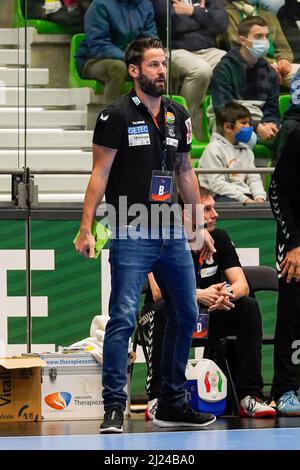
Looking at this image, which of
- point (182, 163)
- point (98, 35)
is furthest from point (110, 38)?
point (182, 163)

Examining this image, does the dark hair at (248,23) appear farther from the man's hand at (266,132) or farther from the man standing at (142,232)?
the man standing at (142,232)

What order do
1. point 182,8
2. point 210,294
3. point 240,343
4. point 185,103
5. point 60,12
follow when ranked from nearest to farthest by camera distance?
1. point 240,343
2. point 210,294
3. point 60,12
4. point 185,103
5. point 182,8

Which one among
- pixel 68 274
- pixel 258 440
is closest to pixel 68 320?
pixel 68 274

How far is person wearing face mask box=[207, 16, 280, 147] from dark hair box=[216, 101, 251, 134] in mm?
31

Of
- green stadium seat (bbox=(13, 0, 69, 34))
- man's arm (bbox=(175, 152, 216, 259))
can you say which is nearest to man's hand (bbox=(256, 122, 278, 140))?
green stadium seat (bbox=(13, 0, 69, 34))

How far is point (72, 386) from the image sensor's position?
26.3ft

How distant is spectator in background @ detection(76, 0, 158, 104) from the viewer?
9.12 meters

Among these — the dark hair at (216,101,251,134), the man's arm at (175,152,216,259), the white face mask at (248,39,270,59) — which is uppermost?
the white face mask at (248,39,270,59)

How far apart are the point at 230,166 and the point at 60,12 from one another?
1.69 m

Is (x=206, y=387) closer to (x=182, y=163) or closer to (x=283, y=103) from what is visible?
(x=182, y=163)

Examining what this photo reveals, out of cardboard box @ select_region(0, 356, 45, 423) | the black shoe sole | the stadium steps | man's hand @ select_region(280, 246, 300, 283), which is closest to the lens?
the black shoe sole

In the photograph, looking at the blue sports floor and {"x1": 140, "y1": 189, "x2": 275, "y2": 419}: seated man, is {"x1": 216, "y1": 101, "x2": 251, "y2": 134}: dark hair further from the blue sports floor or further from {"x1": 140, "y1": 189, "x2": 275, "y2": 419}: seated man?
the blue sports floor

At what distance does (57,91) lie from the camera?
29.8 feet
